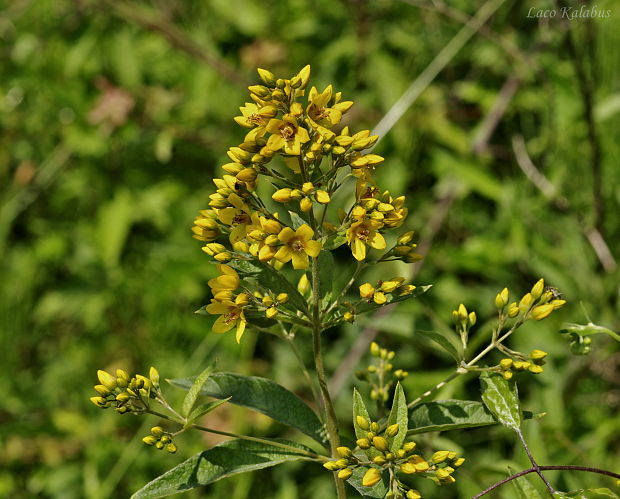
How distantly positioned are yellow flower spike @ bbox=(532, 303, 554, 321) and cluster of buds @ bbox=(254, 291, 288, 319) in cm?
61

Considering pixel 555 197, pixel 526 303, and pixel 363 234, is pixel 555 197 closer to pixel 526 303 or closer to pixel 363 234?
pixel 526 303

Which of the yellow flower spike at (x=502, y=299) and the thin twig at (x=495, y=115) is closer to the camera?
the yellow flower spike at (x=502, y=299)

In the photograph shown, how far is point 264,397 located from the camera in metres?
1.62

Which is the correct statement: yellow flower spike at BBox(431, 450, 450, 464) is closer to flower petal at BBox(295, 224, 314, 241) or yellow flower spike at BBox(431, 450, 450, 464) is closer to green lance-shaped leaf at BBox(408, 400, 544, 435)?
green lance-shaped leaf at BBox(408, 400, 544, 435)

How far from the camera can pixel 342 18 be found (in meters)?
4.17

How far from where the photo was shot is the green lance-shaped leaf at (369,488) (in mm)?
1422

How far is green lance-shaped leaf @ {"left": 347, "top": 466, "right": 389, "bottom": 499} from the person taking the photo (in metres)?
1.42

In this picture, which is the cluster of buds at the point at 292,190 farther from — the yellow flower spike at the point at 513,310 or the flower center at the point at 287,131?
the yellow flower spike at the point at 513,310

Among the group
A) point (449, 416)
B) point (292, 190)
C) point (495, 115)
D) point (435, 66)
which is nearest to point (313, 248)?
point (292, 190)

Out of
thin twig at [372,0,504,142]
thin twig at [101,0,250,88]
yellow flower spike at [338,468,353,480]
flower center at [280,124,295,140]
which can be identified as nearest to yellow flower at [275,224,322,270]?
flower center at [280,124,295,140]

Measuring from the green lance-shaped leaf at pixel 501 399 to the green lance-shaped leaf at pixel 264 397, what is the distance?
0.45 m

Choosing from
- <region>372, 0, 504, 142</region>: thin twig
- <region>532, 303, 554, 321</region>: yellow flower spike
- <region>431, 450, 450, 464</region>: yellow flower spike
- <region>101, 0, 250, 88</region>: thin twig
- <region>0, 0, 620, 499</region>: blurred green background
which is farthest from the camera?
<region>101, 0, 250, 88</region>: thin twig

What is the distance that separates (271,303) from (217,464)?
382 millimetres

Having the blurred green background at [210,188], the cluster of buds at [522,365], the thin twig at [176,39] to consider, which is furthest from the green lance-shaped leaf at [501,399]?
the thin twig at [176,39]
